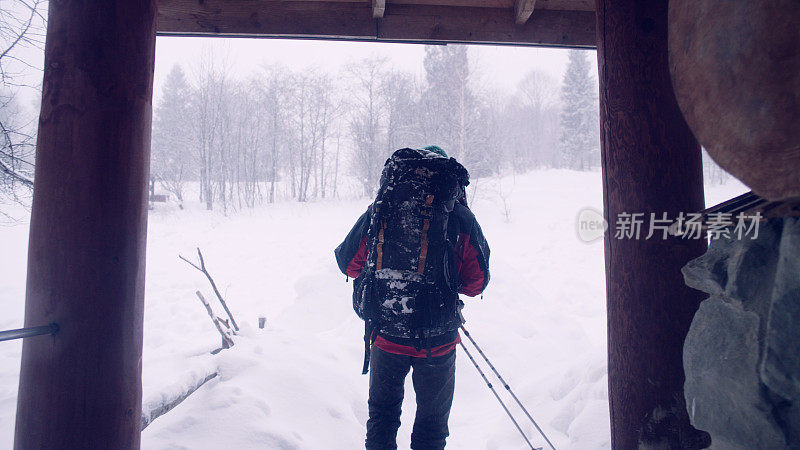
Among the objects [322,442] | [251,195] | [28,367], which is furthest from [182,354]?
[251,195]

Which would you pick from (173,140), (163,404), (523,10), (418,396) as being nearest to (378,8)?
(523,10)

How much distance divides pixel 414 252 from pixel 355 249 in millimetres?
429

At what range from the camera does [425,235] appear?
2.25 meters

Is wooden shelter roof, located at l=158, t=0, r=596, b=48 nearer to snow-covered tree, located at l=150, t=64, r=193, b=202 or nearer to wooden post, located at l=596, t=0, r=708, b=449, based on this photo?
wooden post, located at l=596, t=0, r=708, b=449

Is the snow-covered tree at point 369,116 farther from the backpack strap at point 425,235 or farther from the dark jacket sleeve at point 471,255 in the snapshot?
the backpack strap at point 425,235

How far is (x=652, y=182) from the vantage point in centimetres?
181

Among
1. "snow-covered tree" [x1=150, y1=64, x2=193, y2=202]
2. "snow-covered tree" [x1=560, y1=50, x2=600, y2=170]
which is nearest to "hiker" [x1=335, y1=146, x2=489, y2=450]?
"snow-covered tree" [x1=150, y1=64, x2=193, y2=202]

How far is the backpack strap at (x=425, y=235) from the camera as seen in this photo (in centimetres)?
224

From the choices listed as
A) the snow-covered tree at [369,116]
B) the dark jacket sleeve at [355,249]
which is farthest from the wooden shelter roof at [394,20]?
the snow-covered tree at [369,116]

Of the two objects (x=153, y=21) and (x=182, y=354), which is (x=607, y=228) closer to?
(x=153, y=21)

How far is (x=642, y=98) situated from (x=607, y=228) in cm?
61

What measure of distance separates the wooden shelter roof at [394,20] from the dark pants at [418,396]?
2.70 meters

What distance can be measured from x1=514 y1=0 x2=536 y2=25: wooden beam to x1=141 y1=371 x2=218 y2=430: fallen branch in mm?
3986

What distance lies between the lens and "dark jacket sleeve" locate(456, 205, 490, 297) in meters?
2.37
